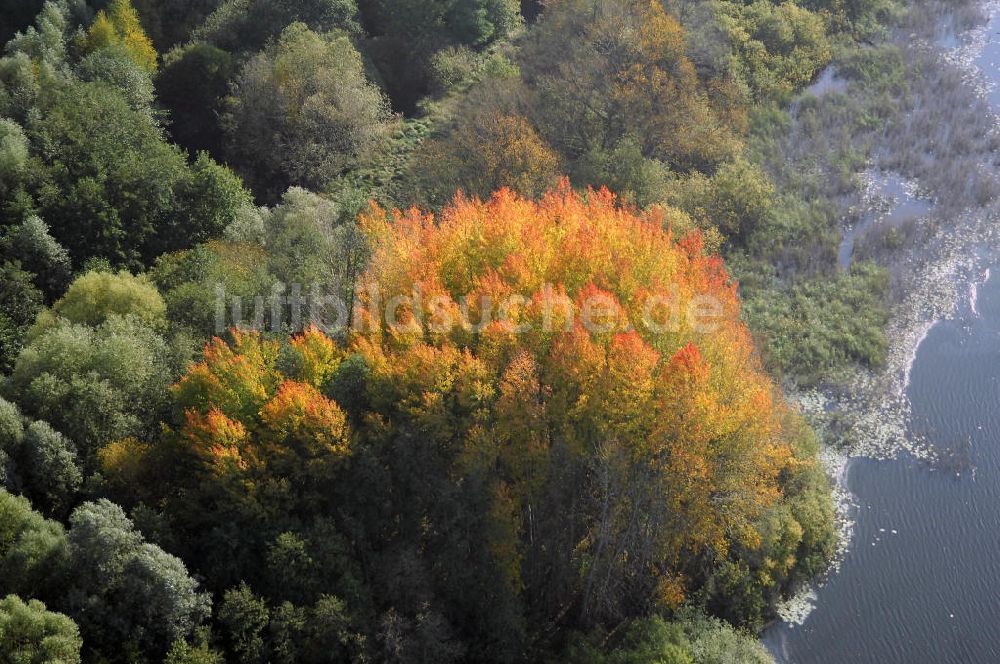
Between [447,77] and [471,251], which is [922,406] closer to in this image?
[471,251]

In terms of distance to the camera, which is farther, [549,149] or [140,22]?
[140,22]

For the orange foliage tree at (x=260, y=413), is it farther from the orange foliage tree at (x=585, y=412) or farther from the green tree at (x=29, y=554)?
the green tree at (x=29, y=554)

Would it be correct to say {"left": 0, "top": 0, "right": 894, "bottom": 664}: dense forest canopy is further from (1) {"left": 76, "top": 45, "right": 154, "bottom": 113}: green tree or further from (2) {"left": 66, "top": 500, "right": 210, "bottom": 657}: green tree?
(1) {"left": 76, "top": 45, "right": 154, "bottom": 113}: green tree

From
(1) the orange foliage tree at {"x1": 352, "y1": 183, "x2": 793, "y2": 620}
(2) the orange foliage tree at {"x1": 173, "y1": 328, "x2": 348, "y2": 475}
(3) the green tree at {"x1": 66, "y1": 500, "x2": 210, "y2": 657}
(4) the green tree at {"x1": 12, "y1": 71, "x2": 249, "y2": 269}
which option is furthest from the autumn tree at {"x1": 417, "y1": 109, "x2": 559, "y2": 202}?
(3) the green tree at {"x1": 66, "y1": 500, "x2": 210, "y2": 657}

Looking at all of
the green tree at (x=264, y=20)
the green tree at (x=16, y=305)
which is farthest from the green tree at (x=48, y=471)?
the green tree at (x=264, y=20)

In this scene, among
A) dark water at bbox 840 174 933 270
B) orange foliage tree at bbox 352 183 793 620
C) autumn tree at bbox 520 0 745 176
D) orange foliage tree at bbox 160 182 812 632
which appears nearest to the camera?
orange foliage tree at bbox 160 182 812 632

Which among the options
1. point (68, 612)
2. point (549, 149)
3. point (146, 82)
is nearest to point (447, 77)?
point (549, 149)
